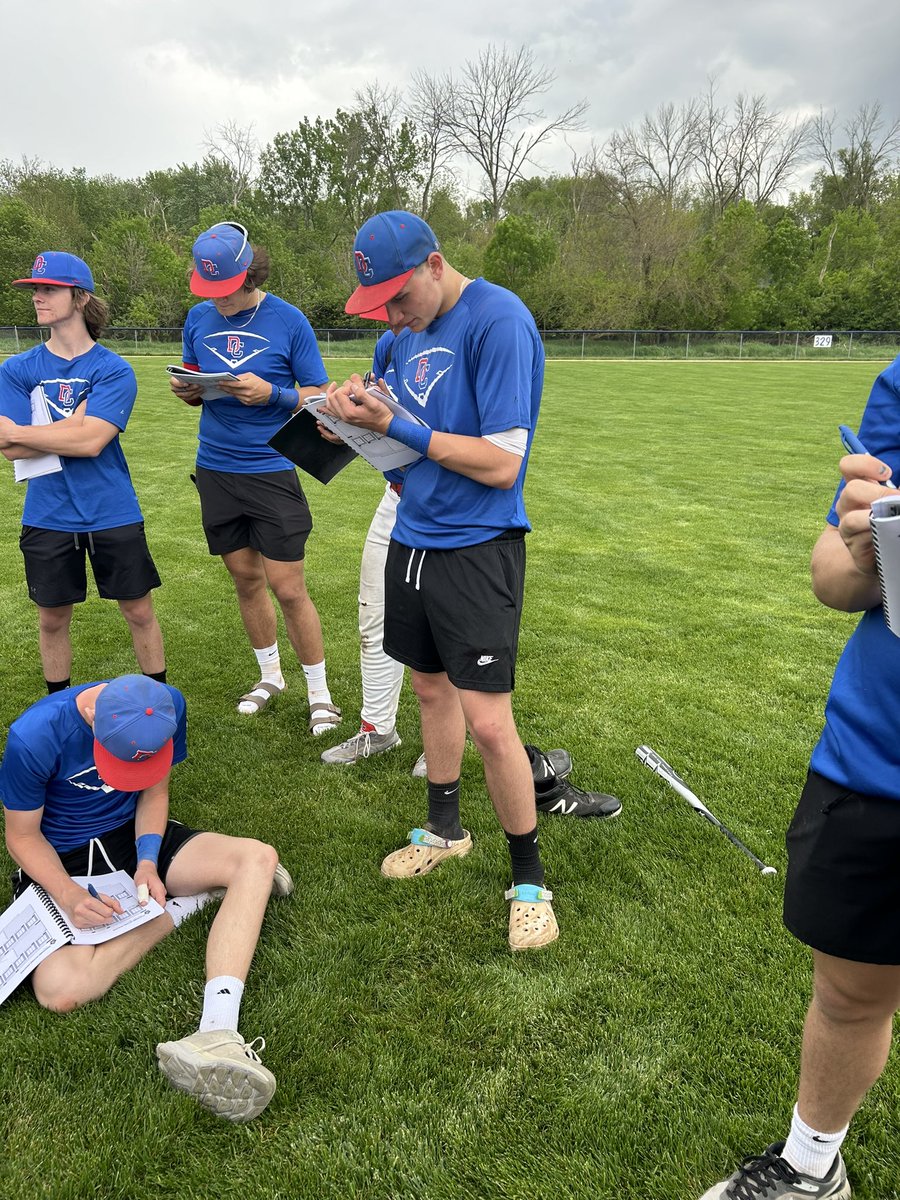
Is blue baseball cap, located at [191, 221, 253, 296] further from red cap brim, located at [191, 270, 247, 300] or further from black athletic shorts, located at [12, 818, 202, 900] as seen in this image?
black athletic shorts, located at [12, 818, 202, 900]

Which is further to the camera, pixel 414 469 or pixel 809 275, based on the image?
A: pixel 809 275

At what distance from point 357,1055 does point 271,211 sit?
51.4 m

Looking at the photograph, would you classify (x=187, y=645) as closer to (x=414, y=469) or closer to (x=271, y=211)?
(x=414, y=469)

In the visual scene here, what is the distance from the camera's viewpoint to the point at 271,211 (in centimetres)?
4659

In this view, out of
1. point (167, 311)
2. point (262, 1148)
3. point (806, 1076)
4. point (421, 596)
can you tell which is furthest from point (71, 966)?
point (167, 311)

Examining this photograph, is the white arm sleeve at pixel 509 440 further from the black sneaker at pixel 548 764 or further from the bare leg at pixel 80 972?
the bare leg at pixel 80 972

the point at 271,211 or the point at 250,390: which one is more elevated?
the point at 271,211

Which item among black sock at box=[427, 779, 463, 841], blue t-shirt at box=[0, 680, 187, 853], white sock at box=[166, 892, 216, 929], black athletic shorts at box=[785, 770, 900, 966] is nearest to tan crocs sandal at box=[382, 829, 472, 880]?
black sock at box=[427, 779, 463, 841]

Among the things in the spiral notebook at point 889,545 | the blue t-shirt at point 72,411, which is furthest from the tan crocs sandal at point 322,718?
the spiral notebook at point 889,545

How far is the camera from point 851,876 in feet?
4.52

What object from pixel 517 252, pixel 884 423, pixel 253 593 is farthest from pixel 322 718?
pixel 517 252

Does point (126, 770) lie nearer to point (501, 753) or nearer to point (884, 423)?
point (501, 753)

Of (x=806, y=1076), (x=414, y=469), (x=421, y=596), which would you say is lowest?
(x=806, y=1076)

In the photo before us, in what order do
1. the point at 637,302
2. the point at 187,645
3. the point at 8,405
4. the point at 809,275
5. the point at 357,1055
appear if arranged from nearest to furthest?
the point at 357,1055 < the point at 8,405 < the point at 187,645 < the point at 637,302 < the point at 809,275
